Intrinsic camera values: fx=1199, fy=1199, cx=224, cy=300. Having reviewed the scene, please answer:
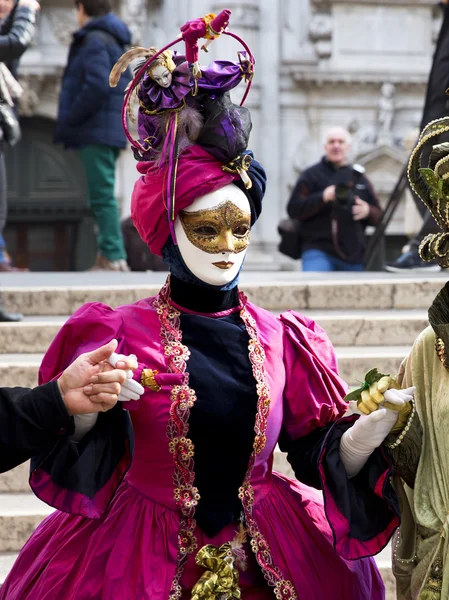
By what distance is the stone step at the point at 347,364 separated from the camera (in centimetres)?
471

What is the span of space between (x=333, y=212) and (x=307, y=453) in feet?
14.8

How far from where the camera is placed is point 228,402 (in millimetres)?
3129

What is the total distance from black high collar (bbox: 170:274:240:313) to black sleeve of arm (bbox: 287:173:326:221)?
14.3ft

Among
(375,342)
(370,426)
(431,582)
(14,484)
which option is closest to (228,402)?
(370,426)

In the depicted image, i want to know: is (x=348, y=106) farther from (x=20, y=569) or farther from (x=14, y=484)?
(x=20, y=569)

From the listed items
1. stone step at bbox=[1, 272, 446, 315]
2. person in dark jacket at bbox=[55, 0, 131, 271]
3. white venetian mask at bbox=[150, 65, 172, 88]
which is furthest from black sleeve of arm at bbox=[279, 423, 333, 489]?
person in dark jacket at bbox=[55, 0, 131, 271]

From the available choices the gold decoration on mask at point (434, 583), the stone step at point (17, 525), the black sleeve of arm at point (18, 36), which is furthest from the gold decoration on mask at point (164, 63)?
the black sleeve of arm at point (18, 36)

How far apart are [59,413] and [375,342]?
2.66 m

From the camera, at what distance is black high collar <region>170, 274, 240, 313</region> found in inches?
127

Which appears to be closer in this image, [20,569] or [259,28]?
[20,569]

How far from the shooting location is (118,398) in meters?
2.92

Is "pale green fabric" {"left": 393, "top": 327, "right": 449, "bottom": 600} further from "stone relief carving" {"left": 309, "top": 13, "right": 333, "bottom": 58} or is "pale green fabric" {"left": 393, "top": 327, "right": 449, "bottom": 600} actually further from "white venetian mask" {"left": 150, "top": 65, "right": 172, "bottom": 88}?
"stone relief carving" {"left": 309, "top": 13, "right": 333, "bottom": 58}

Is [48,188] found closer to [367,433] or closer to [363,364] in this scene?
[363,364]

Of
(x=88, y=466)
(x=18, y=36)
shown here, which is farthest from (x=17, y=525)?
(x=18, y=36)
